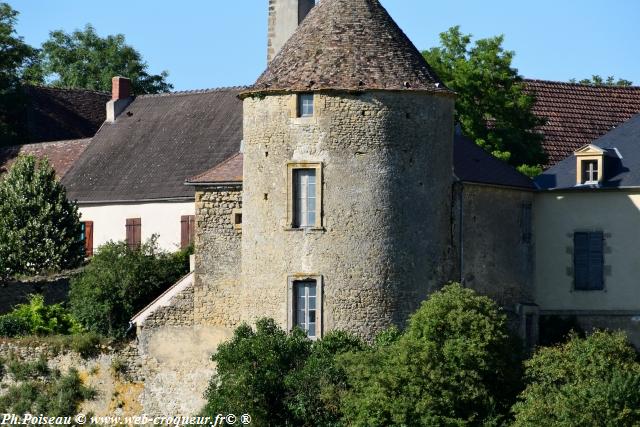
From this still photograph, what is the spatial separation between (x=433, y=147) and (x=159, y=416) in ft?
27.4

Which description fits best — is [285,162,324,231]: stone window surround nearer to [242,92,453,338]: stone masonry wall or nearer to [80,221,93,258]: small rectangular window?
[242,92,453,338]: stone masonry wall

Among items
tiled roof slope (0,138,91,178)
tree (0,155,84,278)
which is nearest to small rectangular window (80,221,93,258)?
tiled roof slope (0,138,91,178)

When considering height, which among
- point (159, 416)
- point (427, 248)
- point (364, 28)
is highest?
point (364, 28)

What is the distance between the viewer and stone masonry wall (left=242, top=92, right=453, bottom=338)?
38.1m

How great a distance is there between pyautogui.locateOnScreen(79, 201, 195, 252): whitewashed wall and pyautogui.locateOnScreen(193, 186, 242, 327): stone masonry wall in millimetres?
6720

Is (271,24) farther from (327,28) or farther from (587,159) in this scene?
(587,159)

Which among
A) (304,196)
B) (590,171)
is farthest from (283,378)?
(590,171)

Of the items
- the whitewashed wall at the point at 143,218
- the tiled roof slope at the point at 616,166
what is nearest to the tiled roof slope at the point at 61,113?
the whitewashed wall at the point at 143,218

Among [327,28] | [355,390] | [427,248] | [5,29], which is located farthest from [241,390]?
[5,29]

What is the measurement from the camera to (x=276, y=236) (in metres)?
38.8

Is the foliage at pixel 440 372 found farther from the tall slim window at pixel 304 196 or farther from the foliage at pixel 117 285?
the foliage at pixel 117 285

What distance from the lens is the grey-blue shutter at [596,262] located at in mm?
41625

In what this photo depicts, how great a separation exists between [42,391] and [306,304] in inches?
289

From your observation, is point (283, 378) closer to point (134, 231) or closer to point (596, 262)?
point (596, 262)
